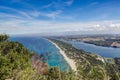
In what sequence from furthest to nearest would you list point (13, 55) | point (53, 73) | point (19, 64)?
point (53, 73) < point (13, 55) < point (19, 64)

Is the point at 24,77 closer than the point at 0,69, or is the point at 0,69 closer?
the point at 24,77

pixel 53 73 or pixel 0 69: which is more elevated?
pixel 0 69

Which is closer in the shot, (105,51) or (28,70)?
(28,70)

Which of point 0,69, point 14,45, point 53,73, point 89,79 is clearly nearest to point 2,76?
point 0,69

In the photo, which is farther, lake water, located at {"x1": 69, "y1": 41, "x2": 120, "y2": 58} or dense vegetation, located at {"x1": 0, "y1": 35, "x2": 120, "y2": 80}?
lake water, located at {"x1": 69, "y1": 41, "x2": 120, "y2": 58}

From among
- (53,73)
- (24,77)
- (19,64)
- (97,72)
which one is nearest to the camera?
(24,77)

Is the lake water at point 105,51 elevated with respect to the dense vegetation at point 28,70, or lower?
lower

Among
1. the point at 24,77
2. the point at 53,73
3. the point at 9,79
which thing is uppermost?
the point at 24,77

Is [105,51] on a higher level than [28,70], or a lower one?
lower

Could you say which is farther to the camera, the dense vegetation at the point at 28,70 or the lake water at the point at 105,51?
the lake water at the point at 105,51

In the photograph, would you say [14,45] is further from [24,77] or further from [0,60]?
[24,77]

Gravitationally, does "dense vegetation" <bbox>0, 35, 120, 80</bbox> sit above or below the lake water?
above
